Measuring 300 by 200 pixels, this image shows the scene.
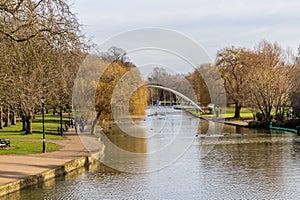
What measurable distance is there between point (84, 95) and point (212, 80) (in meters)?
31.6

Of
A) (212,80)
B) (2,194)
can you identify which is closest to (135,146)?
(2,194)

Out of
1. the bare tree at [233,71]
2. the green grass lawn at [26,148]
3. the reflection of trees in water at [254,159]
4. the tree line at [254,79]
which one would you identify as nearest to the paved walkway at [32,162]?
the green grass lawn at [26,148]

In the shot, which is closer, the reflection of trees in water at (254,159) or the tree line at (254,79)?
the reflection of trees in water at (254,159)

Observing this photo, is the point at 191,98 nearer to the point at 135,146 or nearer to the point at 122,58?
the point at 122,58

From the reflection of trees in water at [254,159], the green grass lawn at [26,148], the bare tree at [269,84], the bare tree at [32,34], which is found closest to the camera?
the bare tree at [32,34]

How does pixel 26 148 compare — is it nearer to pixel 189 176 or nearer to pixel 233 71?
pixel 189 176

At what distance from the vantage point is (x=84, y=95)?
37625 mm

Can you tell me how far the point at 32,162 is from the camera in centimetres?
2116

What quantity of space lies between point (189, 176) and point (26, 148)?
34.9ft

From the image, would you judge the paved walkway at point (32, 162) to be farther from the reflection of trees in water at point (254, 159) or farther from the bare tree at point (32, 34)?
the reflection of trees in water at point (254, 159)

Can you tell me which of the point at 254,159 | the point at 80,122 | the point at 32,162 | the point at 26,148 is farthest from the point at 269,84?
the point at 32,162

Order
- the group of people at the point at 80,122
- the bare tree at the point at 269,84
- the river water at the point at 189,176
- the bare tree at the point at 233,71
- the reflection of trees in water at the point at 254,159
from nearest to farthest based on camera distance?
the river water at the point at 189,176 → the reflection of trees in water at the point at 254,159 → the group of people at the point at 80,122 → the bare tree at the point at 269,84 → the bare tree at the point at 233,71

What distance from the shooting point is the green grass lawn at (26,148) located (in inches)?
986

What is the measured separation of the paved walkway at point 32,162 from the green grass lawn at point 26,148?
0.82m
